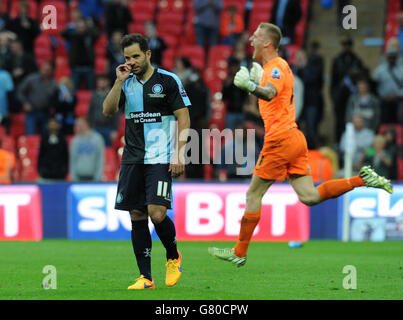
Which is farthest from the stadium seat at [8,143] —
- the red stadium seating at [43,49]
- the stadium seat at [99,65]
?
the red stadium seating at [43,49]

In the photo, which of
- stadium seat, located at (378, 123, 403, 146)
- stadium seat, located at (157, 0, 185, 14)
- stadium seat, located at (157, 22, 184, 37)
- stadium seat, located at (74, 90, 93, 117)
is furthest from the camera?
stadium seat, located at (157, 0, 185, 14)

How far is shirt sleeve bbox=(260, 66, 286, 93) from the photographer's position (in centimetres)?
892

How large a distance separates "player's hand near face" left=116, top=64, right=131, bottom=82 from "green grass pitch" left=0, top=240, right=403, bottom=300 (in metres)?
1.93

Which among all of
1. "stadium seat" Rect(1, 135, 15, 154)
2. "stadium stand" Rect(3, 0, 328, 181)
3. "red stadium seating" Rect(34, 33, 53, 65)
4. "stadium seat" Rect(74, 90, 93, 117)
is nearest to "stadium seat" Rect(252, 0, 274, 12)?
"stadium stand" Rect(3, 0, 328, 181)

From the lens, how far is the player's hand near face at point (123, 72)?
26.3 ft

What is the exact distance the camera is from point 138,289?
7.99 m

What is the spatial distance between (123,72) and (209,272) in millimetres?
2778

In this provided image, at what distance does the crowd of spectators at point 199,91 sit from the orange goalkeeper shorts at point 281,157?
599cm

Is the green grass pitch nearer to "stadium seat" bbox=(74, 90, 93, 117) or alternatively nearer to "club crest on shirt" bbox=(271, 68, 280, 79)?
"club crest on shirt" bbox=(271, 68, 280, 79)

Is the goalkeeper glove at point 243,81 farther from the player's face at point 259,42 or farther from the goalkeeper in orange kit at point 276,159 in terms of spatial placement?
the player's face at point 259,42
